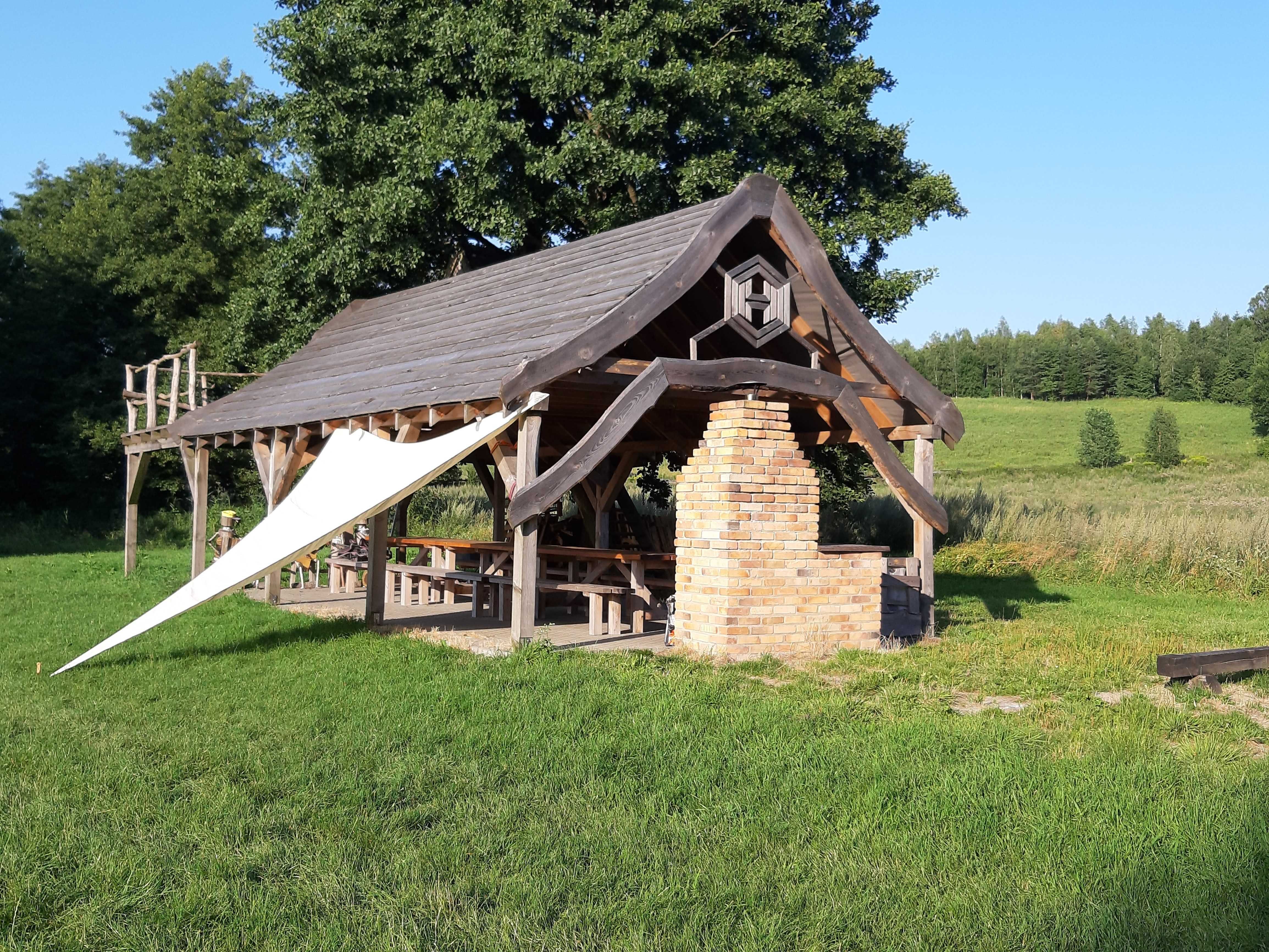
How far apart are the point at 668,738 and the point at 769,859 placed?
68.6 inches

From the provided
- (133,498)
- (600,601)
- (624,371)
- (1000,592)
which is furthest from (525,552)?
(133,498)

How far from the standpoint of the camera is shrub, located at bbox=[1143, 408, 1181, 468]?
51.2m

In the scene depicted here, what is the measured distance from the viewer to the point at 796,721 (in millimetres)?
6211

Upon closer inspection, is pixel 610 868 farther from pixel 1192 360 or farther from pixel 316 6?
pixel 1192 360

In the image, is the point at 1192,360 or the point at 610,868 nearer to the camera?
the point at 610,868

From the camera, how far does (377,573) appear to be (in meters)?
10.2

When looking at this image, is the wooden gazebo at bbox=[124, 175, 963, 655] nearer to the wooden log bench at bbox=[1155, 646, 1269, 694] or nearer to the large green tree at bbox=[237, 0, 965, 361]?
the wooden log bench at bbox=[1155, 646, 1269, 694]

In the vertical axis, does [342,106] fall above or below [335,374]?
above

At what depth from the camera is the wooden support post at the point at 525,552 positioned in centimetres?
840

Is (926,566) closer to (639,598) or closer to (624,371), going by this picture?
(639,598)

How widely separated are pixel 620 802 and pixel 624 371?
15.9ft

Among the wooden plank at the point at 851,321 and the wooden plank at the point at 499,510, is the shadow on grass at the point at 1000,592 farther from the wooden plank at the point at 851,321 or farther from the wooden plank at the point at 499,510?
the wooden plank at the point at 499,510

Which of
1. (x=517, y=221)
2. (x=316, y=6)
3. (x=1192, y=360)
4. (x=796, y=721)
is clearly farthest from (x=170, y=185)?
(x=1192, y=360)

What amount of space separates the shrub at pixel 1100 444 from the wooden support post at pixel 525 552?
48244 mm
